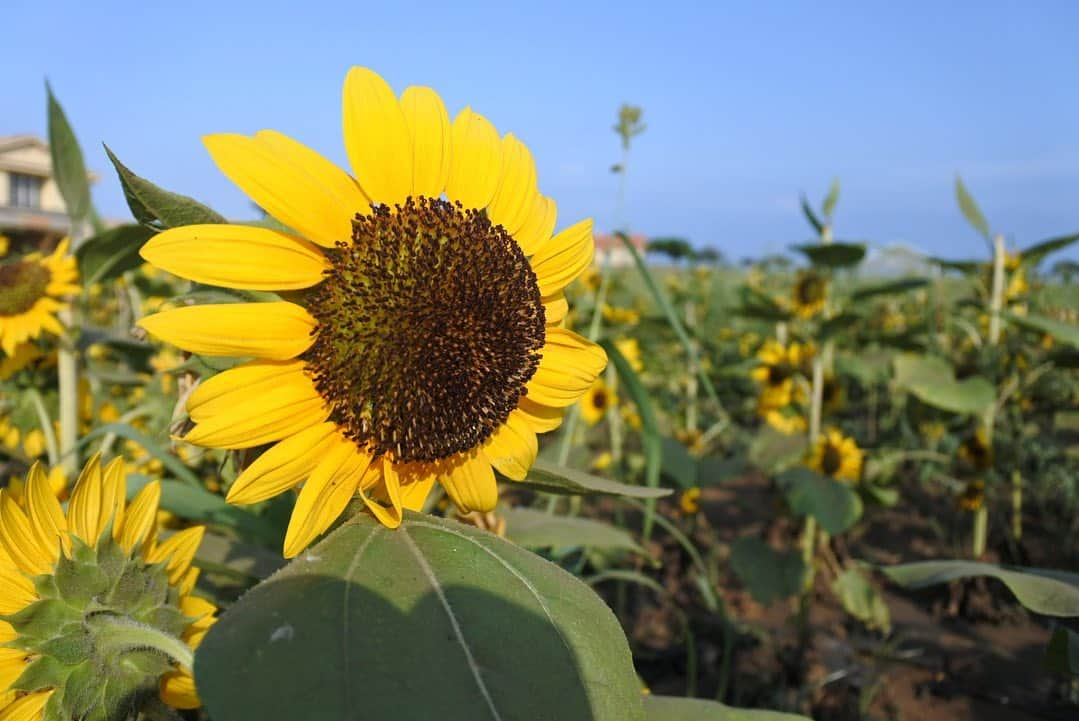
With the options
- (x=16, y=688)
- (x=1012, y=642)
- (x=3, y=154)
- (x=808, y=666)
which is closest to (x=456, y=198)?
(x=16, y=688)

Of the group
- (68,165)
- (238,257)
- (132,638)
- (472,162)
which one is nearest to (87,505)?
(132,638)

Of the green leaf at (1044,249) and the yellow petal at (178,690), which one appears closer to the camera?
the yellow petal at (178,690)

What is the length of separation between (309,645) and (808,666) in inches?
93.8

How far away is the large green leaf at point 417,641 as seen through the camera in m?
0.53

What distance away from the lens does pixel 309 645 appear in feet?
1.83

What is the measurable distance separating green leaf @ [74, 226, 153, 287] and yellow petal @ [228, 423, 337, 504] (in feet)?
2.31

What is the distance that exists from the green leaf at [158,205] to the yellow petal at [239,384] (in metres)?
0.14

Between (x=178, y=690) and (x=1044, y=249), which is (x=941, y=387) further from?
(x=178, y=690)

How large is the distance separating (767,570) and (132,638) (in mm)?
2382

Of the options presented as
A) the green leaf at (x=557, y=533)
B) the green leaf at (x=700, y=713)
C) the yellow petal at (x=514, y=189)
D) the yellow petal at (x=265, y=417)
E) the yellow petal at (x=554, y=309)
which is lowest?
the green leaf at (x=700, y=713)

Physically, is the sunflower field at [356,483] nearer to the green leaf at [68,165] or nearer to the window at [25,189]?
the green leaf at [68,165]

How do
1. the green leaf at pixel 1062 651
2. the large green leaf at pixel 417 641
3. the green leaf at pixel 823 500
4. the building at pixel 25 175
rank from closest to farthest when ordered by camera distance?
1. the large green leaf at pixel 417 641
2. the green leaf at pixel 1062 651
3. the green leaf at pixel 823 500
4. the building at pixel 25 175

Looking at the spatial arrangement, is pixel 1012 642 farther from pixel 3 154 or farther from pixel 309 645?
pixel 3 154

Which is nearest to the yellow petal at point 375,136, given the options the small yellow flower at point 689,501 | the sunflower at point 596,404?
the small yellow flower at point 689,501
